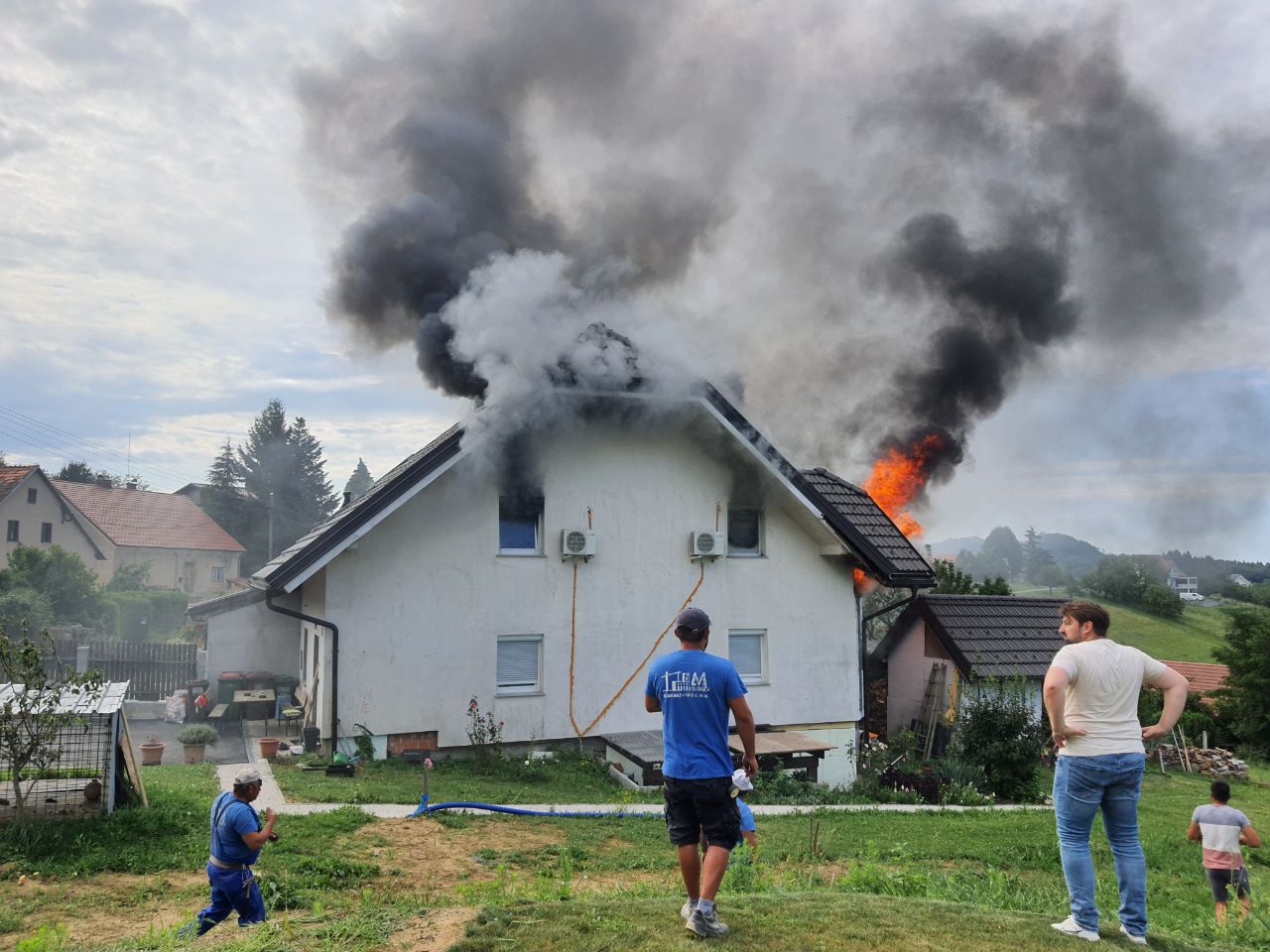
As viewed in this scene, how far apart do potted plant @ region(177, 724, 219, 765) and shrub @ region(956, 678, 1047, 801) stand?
40.1 ft

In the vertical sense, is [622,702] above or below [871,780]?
above

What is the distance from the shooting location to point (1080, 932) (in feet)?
15.5

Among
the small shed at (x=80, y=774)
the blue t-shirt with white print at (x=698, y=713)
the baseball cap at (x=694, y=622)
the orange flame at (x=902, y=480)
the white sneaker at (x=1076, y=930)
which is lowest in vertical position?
the white sneaker at (x=1076, y=930)

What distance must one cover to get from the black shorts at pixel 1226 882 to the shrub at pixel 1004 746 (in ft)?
21.5

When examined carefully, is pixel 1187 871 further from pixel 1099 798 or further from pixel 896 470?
pixel 896 470

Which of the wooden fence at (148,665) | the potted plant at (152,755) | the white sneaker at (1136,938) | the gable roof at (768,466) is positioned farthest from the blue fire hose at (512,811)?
the wooden fence at (148,665)

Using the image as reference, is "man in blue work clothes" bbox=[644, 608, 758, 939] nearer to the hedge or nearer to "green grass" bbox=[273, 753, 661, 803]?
"green grass" bbox=[273, 753, 661, 803]

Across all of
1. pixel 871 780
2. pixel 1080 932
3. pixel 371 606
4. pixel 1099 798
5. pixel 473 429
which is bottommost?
pixel 871 780

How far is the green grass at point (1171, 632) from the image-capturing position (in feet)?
130

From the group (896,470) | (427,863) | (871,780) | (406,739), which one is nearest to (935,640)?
(896,470)

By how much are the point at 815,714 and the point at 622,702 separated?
3774mm

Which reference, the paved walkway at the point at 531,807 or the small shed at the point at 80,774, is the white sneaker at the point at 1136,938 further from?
the small shed at the point at 80,774

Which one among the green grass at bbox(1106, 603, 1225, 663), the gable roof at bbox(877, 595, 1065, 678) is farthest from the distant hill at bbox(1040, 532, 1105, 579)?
the gable roof at bbox(877, 595, 1065, 678)

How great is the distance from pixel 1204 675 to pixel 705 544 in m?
22.9
